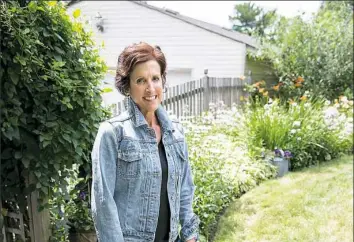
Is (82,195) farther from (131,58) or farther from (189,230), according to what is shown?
(131,58)

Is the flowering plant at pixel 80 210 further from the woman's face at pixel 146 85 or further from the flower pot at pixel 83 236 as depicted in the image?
the woman's face at pixel 146 85

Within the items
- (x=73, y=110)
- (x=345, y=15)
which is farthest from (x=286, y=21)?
(x=73, y=110)

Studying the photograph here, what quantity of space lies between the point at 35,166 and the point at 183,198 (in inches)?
39.9

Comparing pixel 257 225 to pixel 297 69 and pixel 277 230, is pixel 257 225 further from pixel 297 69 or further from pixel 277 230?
pixel 297 69

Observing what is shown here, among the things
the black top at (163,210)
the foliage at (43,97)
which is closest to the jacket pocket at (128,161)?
the black top at (163,210)

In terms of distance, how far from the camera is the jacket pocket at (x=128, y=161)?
60.9 inches

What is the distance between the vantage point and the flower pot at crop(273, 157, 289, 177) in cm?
527

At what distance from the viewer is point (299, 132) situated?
18.8 ft

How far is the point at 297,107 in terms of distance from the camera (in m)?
6.29

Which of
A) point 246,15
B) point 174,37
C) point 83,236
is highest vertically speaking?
point 246,15

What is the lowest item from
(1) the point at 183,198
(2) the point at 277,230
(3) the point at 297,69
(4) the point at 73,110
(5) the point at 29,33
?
(2) the point at 277,230

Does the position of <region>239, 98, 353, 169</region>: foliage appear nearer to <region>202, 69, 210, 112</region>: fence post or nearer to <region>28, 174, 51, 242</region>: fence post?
<region>202, 69, 210, 112</region>: fence post

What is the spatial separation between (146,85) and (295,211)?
2.99m

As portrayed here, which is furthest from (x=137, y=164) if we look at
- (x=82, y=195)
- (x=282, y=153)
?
(x=282, y=153)
